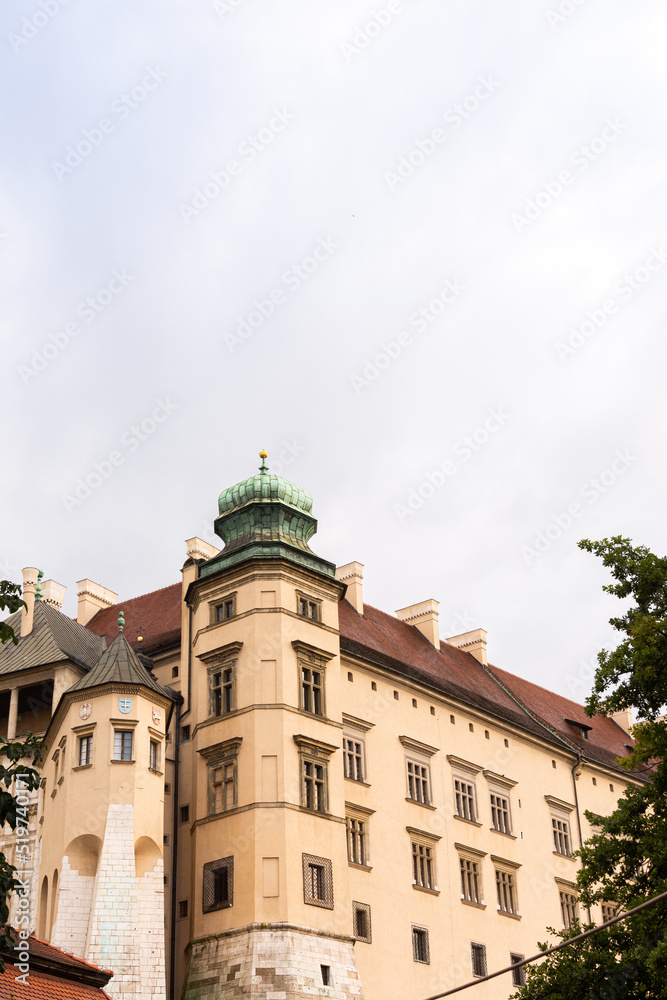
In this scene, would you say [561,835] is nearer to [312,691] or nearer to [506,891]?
[506,891]

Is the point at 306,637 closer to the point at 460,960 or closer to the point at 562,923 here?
the point at 460,960

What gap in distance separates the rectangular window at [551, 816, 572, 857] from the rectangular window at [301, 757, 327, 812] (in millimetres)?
15523

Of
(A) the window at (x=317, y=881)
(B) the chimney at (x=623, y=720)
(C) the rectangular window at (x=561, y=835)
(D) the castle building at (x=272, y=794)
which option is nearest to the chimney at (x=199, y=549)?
(D) the castle building at (x=272, y=794)

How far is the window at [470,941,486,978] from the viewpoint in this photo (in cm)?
4275

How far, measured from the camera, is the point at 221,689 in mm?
39469

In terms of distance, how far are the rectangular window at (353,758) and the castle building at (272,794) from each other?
7cm

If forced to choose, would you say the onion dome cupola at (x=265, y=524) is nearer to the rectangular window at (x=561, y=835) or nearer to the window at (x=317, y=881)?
the window at (x=317, y=881)

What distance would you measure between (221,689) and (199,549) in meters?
8.22

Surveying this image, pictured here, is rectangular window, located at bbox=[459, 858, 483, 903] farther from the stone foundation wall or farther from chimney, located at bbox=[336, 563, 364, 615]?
chimney, located at bbox=[336, 563, 364, 615]

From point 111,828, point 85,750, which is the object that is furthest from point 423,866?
point 85,750

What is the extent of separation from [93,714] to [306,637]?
7172 mm

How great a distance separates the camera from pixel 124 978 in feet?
109

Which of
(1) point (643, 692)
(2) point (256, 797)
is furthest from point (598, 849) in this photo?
(2) point (256, 797)

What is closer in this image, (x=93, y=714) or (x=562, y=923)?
(x=93, y=714)
